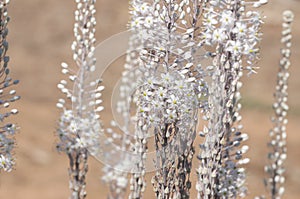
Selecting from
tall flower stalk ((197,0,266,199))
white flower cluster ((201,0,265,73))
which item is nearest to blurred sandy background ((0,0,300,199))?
tall flower stalk ((197,0,266,199))

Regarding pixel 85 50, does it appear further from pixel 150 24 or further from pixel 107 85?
pixel 107 85

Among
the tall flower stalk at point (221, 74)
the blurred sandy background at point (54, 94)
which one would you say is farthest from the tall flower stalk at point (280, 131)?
the blurred sandy background at point (54, 94)

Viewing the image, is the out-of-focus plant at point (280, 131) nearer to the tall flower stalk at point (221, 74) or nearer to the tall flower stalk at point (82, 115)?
the tall flower stalk at point (221, 74)

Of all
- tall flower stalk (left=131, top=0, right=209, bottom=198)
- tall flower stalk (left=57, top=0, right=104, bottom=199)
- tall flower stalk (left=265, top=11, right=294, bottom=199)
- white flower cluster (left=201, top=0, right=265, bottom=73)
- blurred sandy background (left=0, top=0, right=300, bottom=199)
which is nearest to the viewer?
white flower cluster (left=201, top=0, right=265, bottom=73)

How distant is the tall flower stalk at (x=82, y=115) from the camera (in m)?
4.59

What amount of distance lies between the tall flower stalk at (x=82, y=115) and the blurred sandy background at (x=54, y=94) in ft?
26.2

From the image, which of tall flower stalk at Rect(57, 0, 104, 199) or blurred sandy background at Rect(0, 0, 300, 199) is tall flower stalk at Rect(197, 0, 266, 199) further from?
blurred sandy background at Rect(0, 0, 300, 199)

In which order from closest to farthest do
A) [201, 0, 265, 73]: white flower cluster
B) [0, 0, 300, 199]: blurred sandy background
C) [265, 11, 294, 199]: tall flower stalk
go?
[201, 0, 265, 73]: white flower cluster < [265, 11, 294, 199]: tall flower stalk < [0, 0, 300, 199]: blurred sandy background

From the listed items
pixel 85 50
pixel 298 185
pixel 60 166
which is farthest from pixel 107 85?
pixel 85 50

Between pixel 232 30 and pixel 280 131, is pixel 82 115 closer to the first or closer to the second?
pixel 232 30

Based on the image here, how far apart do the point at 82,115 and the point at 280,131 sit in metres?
1.64

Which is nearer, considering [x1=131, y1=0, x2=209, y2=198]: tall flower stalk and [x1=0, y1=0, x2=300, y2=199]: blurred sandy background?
[x1=131, y1=0, x2=209, y2=198]: tall flower stalk

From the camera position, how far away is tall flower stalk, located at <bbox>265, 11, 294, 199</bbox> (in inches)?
193

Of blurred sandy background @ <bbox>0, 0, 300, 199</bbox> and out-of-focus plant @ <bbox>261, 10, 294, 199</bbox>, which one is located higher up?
blurred sandy background @ <bbox>0, 0, 300, 199</bbox>
